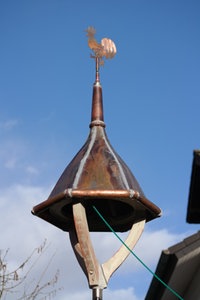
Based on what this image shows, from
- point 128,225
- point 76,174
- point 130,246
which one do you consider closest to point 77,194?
point 76,174

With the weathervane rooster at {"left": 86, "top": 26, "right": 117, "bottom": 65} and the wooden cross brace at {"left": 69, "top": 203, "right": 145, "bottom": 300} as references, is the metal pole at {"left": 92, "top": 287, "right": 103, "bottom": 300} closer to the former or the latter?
the wooden cross brace at {"left": 69, "top": 203, "right": 145, "bottom": 300}

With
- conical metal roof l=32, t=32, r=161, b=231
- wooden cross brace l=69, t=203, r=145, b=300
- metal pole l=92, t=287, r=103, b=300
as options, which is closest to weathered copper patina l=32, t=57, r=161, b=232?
conical metal roof l=32, t=32, r=161, b=231

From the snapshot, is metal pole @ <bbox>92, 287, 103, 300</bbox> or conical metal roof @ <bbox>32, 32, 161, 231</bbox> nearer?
metal pole @ <bbox>92, 287, 103, 300</bbox>

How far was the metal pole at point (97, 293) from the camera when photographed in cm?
841

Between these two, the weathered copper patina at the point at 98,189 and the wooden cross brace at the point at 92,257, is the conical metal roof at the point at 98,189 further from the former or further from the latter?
the wooden cross brace at the point at 92,257

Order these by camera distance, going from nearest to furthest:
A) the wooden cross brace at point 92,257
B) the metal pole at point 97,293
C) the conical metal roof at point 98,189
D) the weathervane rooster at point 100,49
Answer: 1. the metal pole at point 97,293
2. the wooden cross brace at point 92,257
3. the conical metal roof at point 98,189
4. the weathervane rooster at point 100,49

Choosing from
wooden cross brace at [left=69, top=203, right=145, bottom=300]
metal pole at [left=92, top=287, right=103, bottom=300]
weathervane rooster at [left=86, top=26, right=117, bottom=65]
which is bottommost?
metal pole at [left=92, top=287, right=103, bottom=300]

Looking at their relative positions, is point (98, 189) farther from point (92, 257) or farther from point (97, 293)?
point (97, 293)

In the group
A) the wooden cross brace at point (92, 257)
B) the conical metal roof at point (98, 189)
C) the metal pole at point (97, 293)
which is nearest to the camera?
the metal pole at point (97, 293)

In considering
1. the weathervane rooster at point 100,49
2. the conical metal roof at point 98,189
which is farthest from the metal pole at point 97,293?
the weathervane rooster at point 100,49

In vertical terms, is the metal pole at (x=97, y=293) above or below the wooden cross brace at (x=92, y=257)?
below

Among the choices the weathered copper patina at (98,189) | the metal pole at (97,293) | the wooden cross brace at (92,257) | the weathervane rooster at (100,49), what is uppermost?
the weathervane rooster at (100,49)

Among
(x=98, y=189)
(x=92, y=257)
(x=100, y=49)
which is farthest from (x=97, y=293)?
(x=100, y=49)

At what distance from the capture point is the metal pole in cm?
841
